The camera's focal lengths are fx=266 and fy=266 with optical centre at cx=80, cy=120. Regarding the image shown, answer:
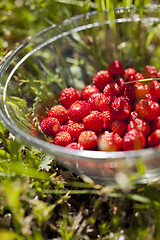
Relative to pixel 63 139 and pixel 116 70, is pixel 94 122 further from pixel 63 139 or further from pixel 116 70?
pixel 116 70

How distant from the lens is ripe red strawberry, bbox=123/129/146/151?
825 mm

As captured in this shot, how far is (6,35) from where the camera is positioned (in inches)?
61.8

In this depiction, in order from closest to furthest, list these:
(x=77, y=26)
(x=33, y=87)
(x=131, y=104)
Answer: (x=131, y=104)
(x=33, y=87)
(x=77, y=26)

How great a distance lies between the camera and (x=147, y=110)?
899 mm

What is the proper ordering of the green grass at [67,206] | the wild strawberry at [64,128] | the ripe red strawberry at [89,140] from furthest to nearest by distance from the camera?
1. the wild strawberry at [64,128]
2. the ripe red strawberry at [89,140]
3. the green grass at [67,206]

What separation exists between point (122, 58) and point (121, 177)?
812 mm

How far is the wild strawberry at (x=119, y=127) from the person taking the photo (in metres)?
0.92

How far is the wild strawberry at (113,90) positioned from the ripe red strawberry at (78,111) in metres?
0.09

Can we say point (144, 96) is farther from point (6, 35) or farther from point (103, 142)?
point (6, 35)

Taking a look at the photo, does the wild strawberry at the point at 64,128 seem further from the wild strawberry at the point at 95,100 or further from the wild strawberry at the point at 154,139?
the wild strawberry at the point at 154,139

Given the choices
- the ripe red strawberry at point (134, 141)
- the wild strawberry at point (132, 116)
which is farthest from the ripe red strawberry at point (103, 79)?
the ripe red strawberry at point (134, 141)

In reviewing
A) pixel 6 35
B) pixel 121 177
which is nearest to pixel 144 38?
pixel 6 35

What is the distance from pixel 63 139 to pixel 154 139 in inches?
12.2

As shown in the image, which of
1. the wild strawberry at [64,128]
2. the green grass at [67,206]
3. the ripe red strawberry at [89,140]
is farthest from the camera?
the wild strawberry at [64,128]
